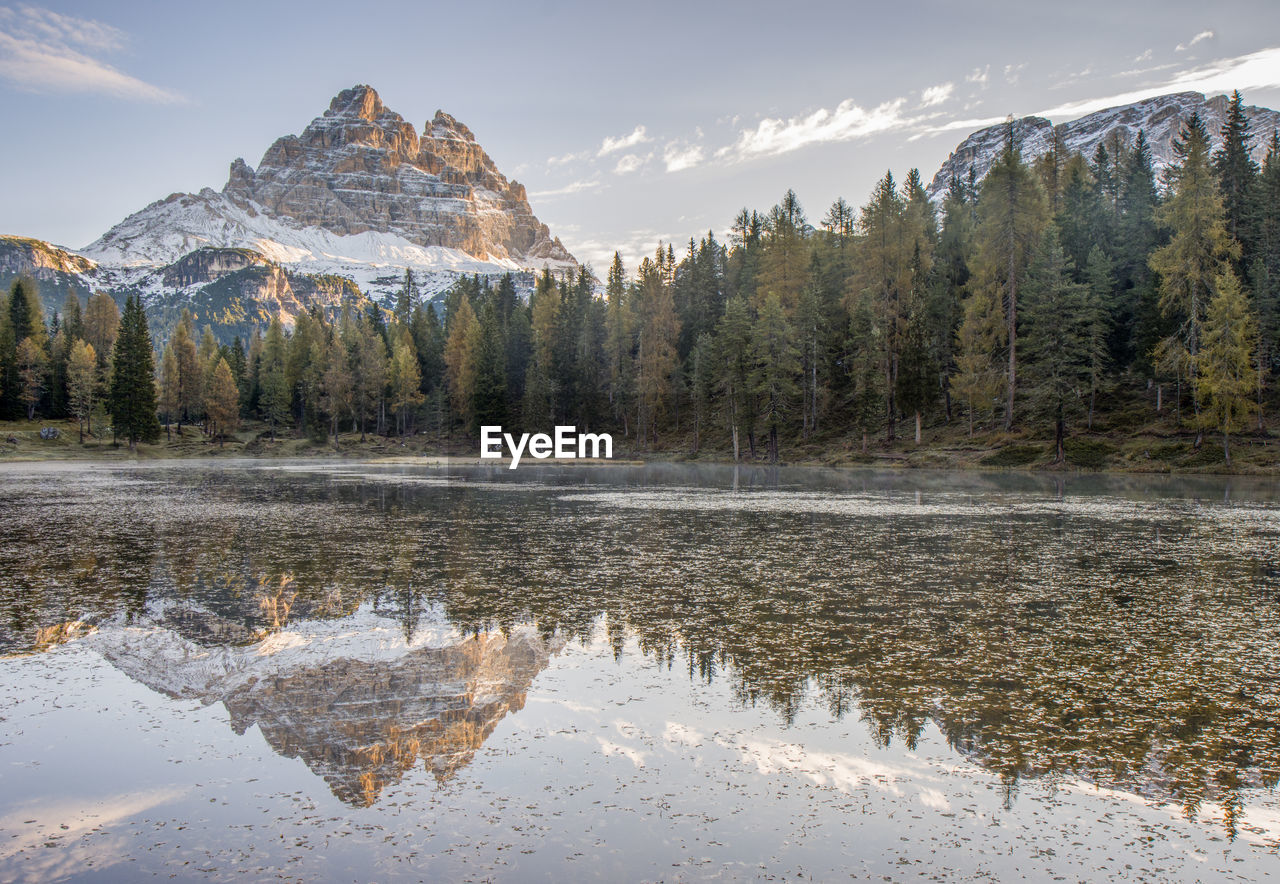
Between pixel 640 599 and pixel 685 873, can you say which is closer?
pixel 685 873

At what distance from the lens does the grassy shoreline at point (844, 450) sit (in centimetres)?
4831

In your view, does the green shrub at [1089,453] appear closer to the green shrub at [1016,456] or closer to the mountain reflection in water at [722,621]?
the green shrub at [1016,456]

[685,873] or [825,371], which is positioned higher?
[825,371]

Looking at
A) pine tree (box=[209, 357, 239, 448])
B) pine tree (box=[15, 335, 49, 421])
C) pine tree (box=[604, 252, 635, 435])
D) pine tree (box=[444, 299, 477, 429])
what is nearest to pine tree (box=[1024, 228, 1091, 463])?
pine tree (box=[604, 252, 635, 435])

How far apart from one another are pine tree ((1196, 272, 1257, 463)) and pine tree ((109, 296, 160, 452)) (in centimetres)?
9557

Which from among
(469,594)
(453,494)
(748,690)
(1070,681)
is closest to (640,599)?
(469,594)

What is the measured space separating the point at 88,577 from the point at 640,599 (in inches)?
409

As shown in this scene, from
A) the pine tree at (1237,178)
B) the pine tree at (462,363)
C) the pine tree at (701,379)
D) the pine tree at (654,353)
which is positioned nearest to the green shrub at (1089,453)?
the pine tree at (1237,178)

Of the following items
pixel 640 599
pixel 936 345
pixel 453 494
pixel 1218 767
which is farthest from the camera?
pixel 936 345

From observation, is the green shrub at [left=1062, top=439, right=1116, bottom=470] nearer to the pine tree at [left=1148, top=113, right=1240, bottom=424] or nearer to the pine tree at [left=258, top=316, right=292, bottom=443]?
the pine tree at [left=1148, top=113, right=1240, bottom=424]

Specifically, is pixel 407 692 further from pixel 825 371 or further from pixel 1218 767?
pixel 825 371

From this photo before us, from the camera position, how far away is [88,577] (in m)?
14.5

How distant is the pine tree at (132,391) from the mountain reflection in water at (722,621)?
69.6 m

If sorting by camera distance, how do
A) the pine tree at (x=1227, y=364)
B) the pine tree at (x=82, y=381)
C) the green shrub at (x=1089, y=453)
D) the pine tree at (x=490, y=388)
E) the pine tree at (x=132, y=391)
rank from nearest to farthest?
1. the pine tree at (x=1227, y=364)
2. the green shrub at (x=1089, y=453)
3. the pine tree at (x=132, y=391)
4. the pine tree at (x=490, y=388)
5. the pine tree at (x=82, y=381)
